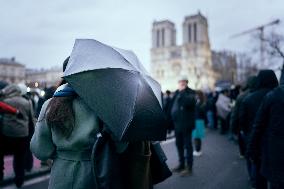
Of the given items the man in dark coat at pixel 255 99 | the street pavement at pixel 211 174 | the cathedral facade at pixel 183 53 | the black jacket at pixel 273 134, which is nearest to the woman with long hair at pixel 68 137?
the black jacket at pixel 273 134

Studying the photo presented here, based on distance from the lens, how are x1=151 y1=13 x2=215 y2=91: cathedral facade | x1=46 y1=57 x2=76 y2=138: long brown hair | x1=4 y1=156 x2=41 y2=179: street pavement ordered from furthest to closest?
x1=151 y1=13 x2=215 y2=91: cathedral facade, x1=4 y1=156 x2=41 y2=179: street pavement, x1=46 y1=57 x2=76 y2=138: long brown hair

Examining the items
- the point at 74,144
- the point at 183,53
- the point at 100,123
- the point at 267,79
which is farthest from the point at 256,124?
the point at 183,53

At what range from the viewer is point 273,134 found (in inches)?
147

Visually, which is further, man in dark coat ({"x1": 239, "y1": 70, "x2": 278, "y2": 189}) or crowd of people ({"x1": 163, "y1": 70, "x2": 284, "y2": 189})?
man in dark coat ({"x1": 239, "y1": 70, "x2": 278, "y2": 189})

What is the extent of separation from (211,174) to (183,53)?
105 meters

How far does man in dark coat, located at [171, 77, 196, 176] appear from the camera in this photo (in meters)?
7.71

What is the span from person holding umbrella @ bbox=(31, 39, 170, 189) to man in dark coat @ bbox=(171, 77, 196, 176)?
4.92 m

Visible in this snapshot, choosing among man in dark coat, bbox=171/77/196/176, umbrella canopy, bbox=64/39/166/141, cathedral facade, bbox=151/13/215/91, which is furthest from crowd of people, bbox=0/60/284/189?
cathedral facade, bbox=151/13/215/91

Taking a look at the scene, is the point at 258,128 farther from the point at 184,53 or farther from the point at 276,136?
the point at 184,53

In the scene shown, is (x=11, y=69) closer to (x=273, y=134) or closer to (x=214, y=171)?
(x=214, y=171)

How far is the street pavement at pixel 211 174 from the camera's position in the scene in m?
6.83

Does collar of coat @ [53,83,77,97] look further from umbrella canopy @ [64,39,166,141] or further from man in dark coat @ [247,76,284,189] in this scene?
man in dark coat @ [247,76,284,189]

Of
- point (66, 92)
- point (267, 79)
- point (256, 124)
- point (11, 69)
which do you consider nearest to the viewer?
point (66, 92)

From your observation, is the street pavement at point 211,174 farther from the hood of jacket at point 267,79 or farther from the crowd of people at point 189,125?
the hood of jacket at point 267,79
